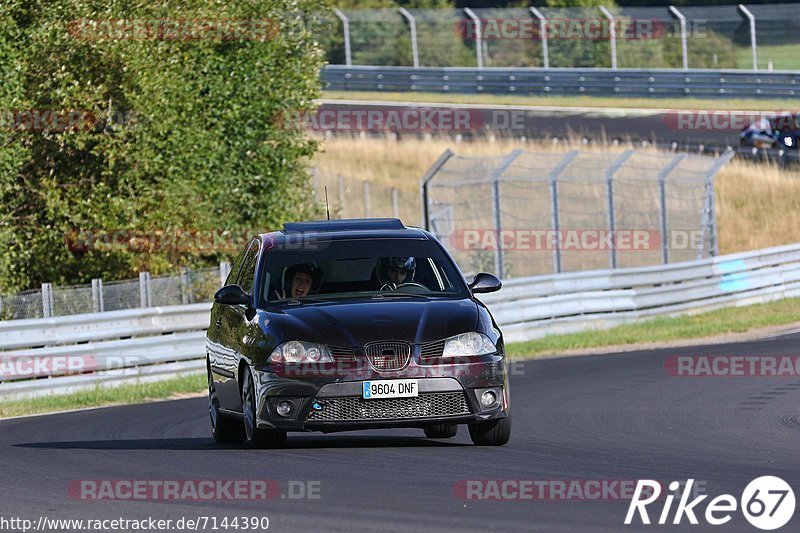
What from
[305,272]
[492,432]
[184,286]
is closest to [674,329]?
[184,286]

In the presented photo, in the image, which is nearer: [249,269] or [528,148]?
[249,269]

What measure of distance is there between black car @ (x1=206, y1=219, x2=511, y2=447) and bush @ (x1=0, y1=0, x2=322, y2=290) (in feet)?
37.0

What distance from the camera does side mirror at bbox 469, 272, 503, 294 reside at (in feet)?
37.2

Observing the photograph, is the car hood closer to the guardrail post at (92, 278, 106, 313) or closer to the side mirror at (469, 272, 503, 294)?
the side mirror at (469, 272, 503, 294)

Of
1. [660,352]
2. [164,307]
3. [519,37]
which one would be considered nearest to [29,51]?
[164,307]

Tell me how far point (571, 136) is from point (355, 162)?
18.8ft

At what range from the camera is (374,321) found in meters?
10.4

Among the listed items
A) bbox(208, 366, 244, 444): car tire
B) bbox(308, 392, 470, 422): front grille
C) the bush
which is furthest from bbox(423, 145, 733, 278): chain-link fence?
bbox(308, 392, 470, 422): front grille

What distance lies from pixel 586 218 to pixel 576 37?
554 inches

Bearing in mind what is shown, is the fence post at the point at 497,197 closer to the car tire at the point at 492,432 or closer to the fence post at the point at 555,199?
the fence post at the point at 555,199

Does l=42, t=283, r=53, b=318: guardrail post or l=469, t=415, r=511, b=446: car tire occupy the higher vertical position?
l=469, t=415, r=511, b=446: car tire

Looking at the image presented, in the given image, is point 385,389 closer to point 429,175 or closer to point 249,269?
point 249,269

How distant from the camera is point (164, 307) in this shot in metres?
19.6

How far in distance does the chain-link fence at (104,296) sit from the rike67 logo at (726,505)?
11.6 metres
